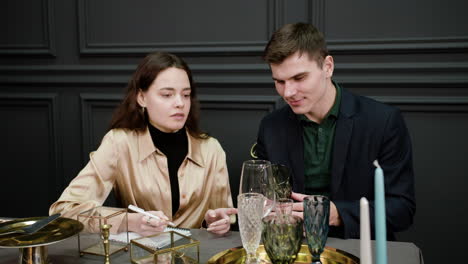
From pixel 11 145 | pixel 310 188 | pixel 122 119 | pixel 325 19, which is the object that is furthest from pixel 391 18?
pixel 11 145

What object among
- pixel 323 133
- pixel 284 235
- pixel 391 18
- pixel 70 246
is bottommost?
pixel 70 246

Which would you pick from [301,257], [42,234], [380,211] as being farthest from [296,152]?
[380,211]

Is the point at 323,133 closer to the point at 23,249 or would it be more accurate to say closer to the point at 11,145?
the point at 23,249

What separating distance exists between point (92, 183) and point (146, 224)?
529mm

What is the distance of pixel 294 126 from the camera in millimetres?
1967

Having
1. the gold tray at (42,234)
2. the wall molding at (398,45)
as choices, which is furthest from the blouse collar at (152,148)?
the wall molding at (398,45)

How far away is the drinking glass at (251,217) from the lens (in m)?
1.15

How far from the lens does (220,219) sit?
158cm

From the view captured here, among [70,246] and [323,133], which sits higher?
[323,133]

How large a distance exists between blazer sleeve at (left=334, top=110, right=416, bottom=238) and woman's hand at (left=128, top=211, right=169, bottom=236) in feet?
2.33

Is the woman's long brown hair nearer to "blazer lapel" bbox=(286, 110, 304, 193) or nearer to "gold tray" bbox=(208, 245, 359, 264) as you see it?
"blazer lapel" bbox=(286, 110, 304, 193)

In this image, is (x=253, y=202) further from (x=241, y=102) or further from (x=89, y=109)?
(x=89, y=109)

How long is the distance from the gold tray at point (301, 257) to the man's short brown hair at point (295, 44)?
795 mm

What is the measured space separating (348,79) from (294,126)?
602mm
